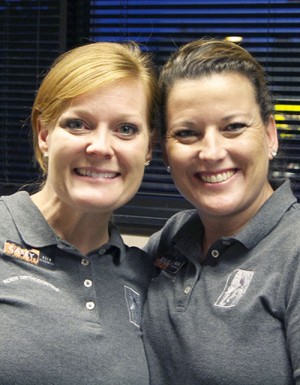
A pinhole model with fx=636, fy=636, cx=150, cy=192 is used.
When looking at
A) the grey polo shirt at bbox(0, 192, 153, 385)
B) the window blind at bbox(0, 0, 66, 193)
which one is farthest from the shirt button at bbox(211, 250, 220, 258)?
the window blind at bbox(0, 0, 66, 193)

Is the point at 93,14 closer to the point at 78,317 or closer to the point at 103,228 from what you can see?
the point at 103,228

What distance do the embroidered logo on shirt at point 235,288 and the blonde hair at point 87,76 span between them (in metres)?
Answer: 0.45

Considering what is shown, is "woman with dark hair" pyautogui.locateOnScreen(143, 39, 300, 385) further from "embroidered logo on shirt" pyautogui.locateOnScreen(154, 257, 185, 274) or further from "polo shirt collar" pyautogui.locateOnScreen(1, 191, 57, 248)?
"polo shirt collar" pyautogui.locateOnScreen(1, 191, 57, 248)

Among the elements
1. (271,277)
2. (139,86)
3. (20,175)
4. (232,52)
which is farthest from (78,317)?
(20,175)

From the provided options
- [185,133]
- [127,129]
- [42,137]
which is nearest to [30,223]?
[42,137]

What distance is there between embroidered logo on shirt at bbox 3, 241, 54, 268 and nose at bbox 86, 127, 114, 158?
0.28 metres

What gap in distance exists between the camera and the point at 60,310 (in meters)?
1.51

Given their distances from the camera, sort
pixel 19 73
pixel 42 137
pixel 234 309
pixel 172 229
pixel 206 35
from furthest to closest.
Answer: pixel 19 73 < pixel 206 35 < pixel 172 229 < pixel 42 137 < pixel 234 309

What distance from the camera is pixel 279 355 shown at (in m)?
1.39

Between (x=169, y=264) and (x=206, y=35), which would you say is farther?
(x=206, y=35)

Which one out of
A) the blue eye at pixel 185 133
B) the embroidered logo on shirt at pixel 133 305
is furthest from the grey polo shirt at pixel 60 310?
the blue eye at pixel 185 133

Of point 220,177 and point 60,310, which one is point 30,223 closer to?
point 60,310

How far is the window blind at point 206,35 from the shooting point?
295 centimetres

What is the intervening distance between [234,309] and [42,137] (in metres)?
0.67
